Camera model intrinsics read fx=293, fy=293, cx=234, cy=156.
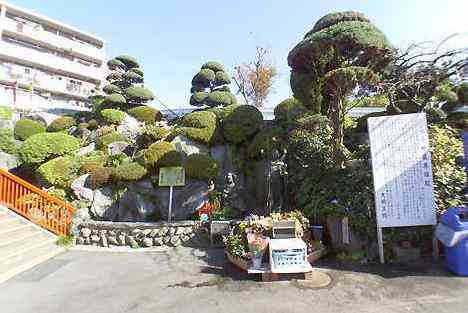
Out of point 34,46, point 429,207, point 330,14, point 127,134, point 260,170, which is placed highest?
point 34,46

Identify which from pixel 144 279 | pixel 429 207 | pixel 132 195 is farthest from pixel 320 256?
pixel 132 195

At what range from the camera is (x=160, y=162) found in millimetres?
9234

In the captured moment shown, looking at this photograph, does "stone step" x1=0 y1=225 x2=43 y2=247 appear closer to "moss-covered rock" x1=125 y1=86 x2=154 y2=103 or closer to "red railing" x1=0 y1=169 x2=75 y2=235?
"red railing" x1=0 y1=169 x2=75 y2=235

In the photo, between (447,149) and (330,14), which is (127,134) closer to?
(330,14)

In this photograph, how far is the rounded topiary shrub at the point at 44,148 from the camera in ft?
38.4

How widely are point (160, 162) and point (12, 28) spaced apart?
113ft

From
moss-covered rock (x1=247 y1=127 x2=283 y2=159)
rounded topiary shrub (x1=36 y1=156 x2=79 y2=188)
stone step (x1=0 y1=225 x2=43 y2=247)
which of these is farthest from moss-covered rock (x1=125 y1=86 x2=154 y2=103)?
stone step (x1=0 y1=225 x2=43 y2=247)

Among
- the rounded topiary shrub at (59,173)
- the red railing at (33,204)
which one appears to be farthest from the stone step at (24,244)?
the rounded topiary shrub at (59,173)

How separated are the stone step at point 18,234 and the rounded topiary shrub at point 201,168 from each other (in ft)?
14.3

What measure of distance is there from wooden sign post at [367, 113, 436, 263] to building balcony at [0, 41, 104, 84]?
37.6 metres

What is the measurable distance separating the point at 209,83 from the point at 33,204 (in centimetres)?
1221

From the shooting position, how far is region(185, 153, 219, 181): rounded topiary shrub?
904 centimetres

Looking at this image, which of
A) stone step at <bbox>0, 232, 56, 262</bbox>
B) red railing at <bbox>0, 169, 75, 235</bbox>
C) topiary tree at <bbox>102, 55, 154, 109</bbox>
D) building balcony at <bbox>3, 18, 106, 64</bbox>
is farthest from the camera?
building balcony at <bbox>3, 18, 106, 64</bbox>

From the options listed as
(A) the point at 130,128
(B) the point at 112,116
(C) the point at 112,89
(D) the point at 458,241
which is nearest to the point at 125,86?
(C) the point at 112,89
